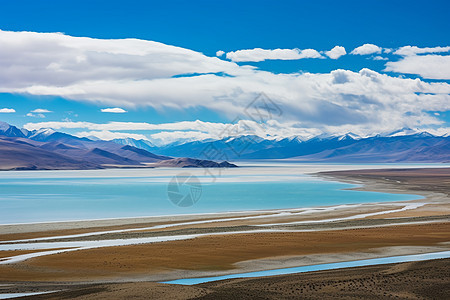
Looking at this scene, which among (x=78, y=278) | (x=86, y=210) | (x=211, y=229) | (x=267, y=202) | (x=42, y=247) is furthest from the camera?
(x=267, y=202)

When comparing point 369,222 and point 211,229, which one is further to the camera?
point 369,222

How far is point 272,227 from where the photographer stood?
3588 cm

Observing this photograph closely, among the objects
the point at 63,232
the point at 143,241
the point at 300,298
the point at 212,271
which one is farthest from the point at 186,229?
the point at 300,298

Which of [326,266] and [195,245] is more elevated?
[195,245]

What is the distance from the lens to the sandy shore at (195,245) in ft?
69.3

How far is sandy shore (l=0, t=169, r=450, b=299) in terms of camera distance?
21.1 meters

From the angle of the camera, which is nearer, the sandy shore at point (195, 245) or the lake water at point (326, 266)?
the lake water at point (326, 266)

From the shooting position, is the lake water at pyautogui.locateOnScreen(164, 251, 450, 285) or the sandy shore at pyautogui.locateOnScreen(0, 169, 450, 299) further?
the sandy shore at pyautogui.locateOnScreen(0, 169, 450, 299)

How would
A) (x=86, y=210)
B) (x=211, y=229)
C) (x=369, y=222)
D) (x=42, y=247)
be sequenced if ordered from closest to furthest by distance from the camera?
(x=42, y=247)
(x=211, y=229)
(x=369, y=222)
(x=86, y=210)

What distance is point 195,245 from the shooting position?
27.3 meters

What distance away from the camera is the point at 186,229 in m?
35.0

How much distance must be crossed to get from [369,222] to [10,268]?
26.0 metres

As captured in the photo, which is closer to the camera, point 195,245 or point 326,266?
point 326,266

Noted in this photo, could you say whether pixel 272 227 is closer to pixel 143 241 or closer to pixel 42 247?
pixel 143 241
